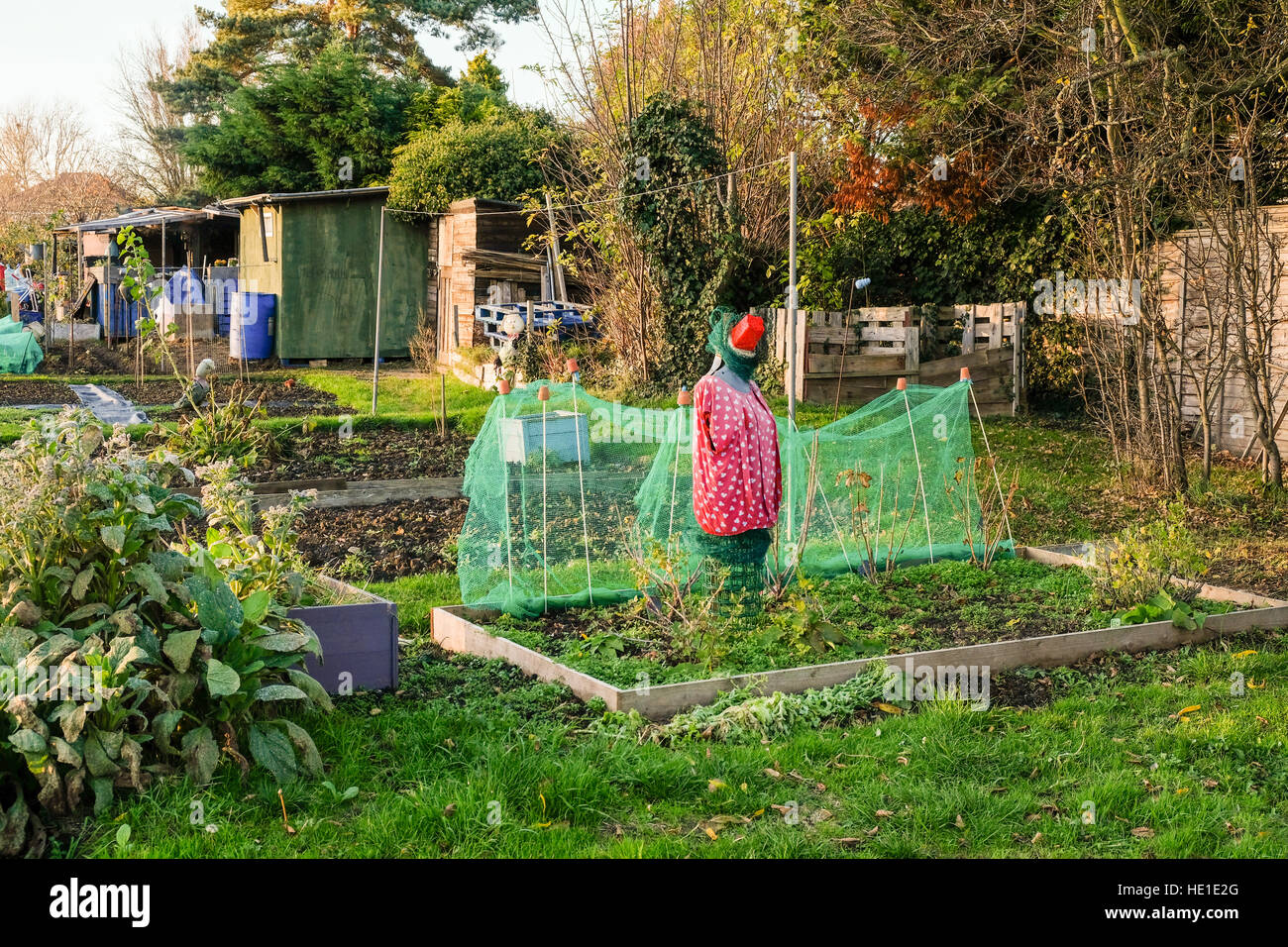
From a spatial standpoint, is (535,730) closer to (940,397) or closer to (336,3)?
(940,397)

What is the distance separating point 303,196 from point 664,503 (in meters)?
14.7

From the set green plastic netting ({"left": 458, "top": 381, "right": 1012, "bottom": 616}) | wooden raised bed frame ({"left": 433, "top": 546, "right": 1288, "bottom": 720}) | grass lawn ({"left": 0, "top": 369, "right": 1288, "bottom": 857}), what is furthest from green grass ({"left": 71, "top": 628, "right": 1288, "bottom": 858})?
green plastic netting ({"left": 458, "top": 381, "right": 1012, "bottom": 616})

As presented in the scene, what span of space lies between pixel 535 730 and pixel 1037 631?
10.6ft

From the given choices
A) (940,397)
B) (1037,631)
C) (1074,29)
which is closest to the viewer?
(1037,631)

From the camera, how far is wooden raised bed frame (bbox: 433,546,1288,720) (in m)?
5.32

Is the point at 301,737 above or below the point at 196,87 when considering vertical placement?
below

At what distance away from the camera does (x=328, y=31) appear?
31375 millimetres

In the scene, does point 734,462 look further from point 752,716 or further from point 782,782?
point 782,782

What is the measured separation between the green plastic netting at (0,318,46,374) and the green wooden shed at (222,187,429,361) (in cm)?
390

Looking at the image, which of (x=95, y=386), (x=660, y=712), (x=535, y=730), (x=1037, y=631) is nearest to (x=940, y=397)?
(x=1037, y=631)

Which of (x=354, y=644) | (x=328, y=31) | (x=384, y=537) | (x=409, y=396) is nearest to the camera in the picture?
(x=354, y=644)

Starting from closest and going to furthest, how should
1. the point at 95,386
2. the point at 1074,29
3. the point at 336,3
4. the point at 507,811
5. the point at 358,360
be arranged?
the point at 507,811, the point at 1074,29, the point at 95,386, the point at 358,360, the point at 336,3

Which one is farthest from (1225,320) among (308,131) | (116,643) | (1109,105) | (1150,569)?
(308,131)

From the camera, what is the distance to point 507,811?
4.07 m
